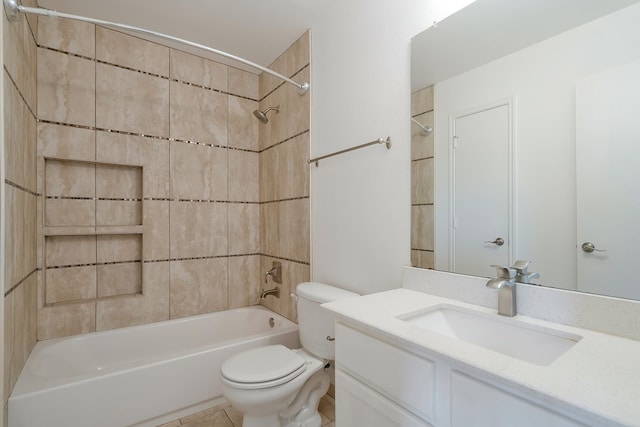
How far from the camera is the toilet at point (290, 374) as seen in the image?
136 centimetres

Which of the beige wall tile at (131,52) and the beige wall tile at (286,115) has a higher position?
the beige wall tile at (131,52)

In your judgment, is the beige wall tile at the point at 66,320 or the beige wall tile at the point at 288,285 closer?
the beige wall tile at the point at 66,320

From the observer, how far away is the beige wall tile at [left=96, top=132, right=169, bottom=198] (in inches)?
80.4

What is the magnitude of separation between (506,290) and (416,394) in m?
0.47

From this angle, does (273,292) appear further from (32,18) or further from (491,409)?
(32,18)

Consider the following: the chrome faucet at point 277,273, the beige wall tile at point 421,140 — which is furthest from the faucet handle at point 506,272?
the chrome faucet at point 277,273

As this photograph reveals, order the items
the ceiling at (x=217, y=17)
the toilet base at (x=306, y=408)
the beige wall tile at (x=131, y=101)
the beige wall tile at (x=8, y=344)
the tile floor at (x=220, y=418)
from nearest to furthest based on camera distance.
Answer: the beige wall tile at (x=8, y=344) < the toilet base at (x=306, y=408) < the tile floor at (x=220, y=418) < the ceiling at (x=217, y=17) < the beige wall tile at (x=131, y=101)

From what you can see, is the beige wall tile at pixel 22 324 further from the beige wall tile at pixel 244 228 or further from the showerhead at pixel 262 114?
the showerhead at pixel 262 114

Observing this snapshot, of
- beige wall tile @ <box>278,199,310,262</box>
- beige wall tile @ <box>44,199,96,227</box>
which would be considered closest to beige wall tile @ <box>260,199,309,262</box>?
beige wall tile @ <box>278,199,310,262</box>

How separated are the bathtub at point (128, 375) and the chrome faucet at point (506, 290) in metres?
1.43

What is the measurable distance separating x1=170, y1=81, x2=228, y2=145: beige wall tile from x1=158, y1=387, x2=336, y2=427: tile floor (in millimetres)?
1890

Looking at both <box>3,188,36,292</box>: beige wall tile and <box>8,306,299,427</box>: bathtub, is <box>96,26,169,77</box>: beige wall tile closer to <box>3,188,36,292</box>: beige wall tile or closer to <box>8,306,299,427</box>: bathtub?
<box>3,188,36,292</box>: beige wall tile

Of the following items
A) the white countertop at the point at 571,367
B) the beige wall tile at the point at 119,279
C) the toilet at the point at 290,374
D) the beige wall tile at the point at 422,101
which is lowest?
the toilet at the point at 290,374

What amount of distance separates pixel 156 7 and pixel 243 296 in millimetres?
2175
